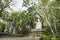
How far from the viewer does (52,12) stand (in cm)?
1727

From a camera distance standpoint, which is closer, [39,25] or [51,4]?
[51,4]

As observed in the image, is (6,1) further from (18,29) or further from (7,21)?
(18,29)

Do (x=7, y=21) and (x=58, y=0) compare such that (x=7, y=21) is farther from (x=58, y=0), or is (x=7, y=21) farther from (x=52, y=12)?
(x=58, y=0)

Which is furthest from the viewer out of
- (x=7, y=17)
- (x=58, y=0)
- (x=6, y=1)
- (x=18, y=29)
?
(x=18, y=29)

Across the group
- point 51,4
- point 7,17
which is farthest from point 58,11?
point 7,17

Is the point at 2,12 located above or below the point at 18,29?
above

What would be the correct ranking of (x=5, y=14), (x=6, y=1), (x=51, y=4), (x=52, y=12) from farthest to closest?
(x=5, y=14)
(x=6, y=1)
(x=52, y=12)
(x=51, y=4)

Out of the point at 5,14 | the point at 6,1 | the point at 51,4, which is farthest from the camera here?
the point at 5,14

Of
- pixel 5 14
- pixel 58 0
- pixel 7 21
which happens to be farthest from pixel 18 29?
pixel 58 0

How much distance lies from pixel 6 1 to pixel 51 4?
9.59 metres

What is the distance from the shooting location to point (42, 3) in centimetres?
1697

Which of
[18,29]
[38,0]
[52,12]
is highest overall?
[38,0]

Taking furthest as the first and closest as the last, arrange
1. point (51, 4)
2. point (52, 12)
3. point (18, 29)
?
point (18, 29), point (52, 12), point (51, 4)

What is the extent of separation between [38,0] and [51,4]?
173 cm
